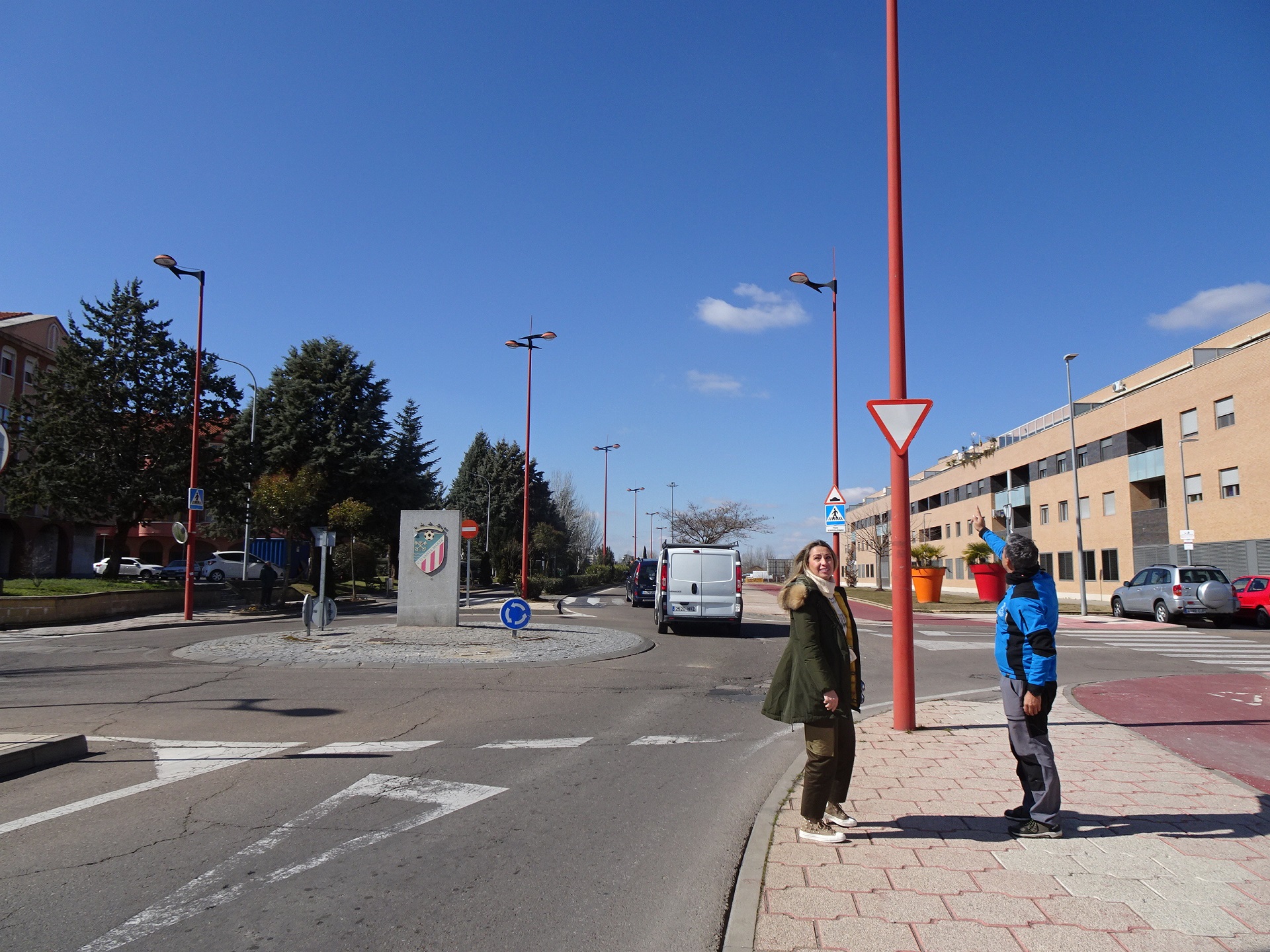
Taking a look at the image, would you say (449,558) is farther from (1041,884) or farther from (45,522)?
(45,522)

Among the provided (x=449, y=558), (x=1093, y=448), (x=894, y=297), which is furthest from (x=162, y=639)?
(x=1093, y=448)

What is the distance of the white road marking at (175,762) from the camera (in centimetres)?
535

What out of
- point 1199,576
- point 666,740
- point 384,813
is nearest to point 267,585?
point 666,740

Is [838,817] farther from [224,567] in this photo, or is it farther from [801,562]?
[224,567]

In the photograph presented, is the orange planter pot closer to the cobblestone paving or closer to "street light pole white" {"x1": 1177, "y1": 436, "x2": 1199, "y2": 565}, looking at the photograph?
"street light pole white" {"x1": 1177, "y1": 436, "x2": 1199, "y2": 565}

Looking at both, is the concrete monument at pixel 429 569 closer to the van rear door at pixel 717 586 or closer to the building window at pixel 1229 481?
the van rear door at pixel 717 586

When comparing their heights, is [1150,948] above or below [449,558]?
below

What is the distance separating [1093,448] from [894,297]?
43.4m

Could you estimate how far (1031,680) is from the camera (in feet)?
15.4

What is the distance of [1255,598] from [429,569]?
74.5 ft

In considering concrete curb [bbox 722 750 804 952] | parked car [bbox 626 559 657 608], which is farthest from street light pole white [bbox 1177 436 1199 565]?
concrete curb [bbox 722 750 804 952]

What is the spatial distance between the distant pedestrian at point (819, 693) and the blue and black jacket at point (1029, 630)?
901 mm

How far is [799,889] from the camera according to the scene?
3955mm

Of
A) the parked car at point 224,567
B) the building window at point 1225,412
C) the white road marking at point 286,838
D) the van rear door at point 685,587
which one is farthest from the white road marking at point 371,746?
the parked car at point 224,567
